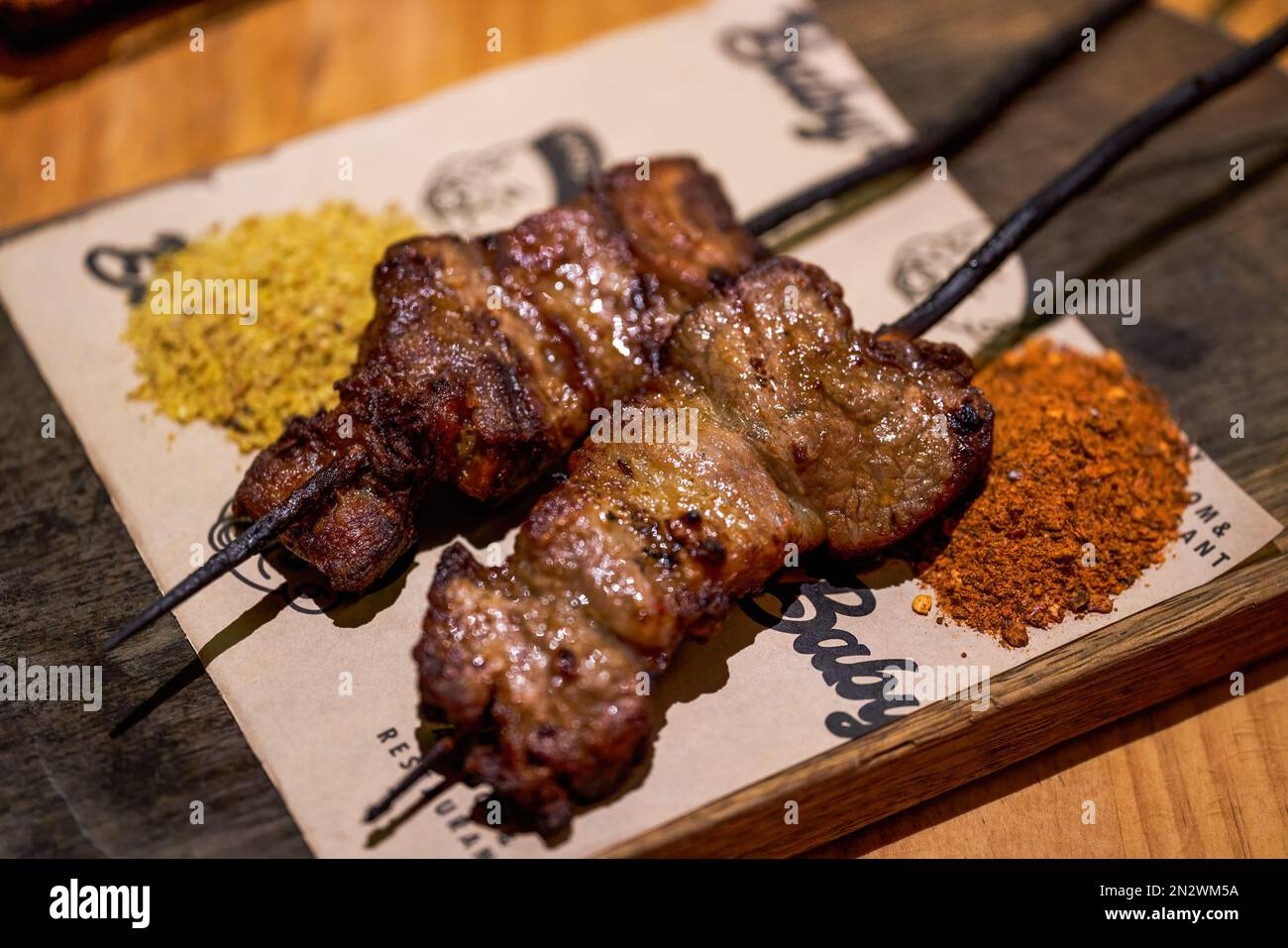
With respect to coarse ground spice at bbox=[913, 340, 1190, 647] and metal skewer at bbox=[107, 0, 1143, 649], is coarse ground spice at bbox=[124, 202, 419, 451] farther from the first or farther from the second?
coarse ground spice at bbox=[913, 340, 1190, 647]

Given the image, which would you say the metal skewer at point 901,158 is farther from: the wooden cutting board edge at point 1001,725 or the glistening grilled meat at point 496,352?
the wooden cutting board edge at point 1001,725

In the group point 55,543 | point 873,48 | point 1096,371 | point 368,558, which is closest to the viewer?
point 368,558

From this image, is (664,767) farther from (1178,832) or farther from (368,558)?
(1178,832)

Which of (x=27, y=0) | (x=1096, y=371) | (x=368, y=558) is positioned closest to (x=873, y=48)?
(x=1096, y=371)

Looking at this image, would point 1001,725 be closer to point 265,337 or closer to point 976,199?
point 976,199

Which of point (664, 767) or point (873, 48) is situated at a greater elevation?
point (873, 48)

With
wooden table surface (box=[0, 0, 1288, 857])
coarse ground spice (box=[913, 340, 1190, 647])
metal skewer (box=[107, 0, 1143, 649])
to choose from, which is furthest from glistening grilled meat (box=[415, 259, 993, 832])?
wooden table surface (box=[0, 0, 1288, 857])

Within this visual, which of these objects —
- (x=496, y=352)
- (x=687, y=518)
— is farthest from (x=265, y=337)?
(x=687, y=518)

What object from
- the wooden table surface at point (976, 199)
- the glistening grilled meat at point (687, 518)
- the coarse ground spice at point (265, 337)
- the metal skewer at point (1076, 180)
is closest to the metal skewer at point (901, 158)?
the wooden table surface at point (976, 199)
